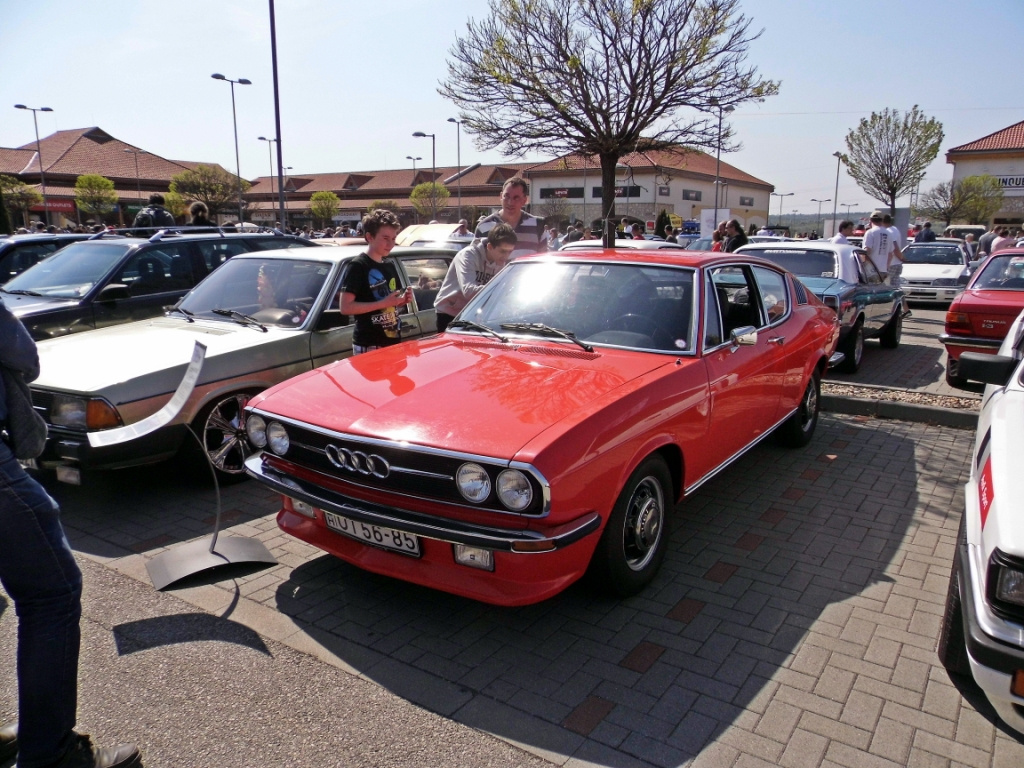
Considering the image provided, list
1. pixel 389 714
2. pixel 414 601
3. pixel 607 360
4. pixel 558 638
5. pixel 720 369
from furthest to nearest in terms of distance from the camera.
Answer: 1. pixel 720 369
2. pixel 607 360
3. pixel 414 601
4. pixel 558 638
5. pixel 389 714

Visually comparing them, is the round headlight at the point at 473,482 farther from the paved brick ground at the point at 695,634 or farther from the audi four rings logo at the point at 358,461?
Answer: the paved brick ground at the point at 695,634

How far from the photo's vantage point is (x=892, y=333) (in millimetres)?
11344

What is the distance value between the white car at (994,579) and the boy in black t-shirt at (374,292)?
3.81 meters

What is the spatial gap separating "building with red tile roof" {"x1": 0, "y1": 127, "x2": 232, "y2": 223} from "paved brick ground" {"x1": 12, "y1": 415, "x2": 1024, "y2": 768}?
2457 inches

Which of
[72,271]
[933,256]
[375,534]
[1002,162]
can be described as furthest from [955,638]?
[1002,162]

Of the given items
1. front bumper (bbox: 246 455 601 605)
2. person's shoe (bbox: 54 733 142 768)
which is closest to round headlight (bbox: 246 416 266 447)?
front bumper (bbox: 246 455 601 605)

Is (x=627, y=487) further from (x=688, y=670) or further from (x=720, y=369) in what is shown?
(x=720, y=369)

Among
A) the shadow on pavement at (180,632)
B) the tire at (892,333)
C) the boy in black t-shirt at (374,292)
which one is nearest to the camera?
the shadow on pavement at (180,632)

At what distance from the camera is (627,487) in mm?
3463

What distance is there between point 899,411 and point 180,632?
6.61 meters

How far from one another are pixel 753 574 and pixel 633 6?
1021 cm

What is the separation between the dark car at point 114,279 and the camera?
23.6ft

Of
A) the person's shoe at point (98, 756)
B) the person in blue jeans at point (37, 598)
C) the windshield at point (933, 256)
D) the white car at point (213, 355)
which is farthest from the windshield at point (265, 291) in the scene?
the windshield at point (933, 256)

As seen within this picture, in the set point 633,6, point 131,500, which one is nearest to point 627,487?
point 131,500
